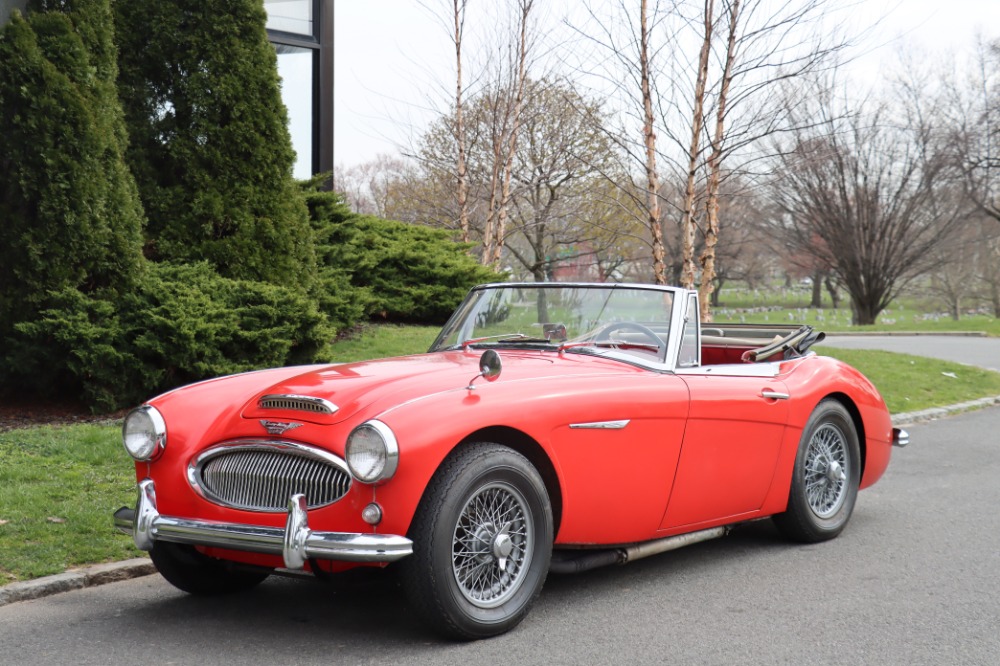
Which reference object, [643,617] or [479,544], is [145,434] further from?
[643,617]

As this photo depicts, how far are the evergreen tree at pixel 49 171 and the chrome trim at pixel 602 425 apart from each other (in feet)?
18.4

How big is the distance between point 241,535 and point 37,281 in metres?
5.46

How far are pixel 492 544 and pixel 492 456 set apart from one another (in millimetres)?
351

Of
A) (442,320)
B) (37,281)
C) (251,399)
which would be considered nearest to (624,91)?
(442,320)

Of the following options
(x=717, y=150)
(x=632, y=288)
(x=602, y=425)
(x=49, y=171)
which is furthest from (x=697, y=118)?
(x=602, y=425)

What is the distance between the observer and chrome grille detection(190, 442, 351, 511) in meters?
4.01

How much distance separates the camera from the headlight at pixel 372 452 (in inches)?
152

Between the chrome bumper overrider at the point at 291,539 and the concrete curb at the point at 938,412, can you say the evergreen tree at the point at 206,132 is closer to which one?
the chrome bumper overrider at the point at 291,539

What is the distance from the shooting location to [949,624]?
442 centimetres

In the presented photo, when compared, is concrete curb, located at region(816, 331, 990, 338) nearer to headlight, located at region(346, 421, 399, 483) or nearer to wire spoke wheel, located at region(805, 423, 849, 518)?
wire spoke wheel, located at region(805, 423, 849, 518)

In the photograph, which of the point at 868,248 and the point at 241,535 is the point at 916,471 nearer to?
the point at 241,535

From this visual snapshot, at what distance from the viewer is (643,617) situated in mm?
4531

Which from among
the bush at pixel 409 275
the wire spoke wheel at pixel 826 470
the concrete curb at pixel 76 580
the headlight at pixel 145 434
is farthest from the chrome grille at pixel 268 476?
the bush at pixel 409 275

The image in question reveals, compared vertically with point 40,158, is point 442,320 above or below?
below
